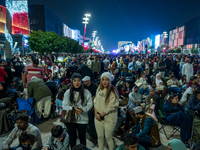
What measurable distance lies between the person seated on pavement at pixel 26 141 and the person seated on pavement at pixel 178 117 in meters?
3.42

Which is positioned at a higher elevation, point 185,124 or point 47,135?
point 185,124

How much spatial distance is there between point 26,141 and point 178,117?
3589mm

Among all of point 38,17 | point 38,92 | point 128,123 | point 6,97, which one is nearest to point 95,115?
point 128,123

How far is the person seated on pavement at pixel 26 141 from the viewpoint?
3.57m

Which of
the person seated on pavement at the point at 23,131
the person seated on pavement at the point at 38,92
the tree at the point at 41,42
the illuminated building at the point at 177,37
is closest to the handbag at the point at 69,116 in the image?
the person seated on pavement at the point at 23,131

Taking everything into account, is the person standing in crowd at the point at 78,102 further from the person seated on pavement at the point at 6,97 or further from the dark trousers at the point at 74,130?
the person seated on pavement at the point at 6,97

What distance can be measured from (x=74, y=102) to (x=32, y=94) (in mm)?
3008

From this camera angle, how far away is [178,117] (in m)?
4.96

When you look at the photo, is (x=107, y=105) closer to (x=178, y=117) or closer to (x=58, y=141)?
(x=58, y=141)

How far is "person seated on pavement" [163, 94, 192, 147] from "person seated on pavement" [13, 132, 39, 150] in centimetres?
342

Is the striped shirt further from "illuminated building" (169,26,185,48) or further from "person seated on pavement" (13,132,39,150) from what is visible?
"illuminated building" (169,26,185,48)

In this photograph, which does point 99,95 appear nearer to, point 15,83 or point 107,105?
point 107,105

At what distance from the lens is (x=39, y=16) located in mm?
89500

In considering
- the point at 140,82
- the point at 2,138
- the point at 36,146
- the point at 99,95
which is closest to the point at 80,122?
the point at 99,95
